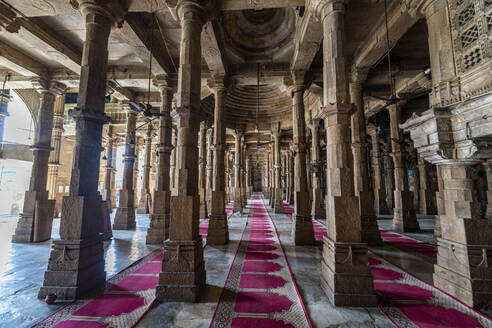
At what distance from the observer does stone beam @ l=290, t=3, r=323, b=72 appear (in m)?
5.15

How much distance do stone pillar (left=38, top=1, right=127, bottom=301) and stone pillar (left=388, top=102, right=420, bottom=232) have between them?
9923 millimetres

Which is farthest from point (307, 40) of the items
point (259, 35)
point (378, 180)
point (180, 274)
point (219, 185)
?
point (378, 180)

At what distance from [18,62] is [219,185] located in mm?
7422

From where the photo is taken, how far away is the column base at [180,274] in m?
3.40

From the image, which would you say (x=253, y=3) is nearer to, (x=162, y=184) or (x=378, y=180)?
(x=162, y=184)

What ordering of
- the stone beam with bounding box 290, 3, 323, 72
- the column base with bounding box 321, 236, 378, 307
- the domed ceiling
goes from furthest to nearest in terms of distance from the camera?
1. the domed ceiling
2. the stone beam with bounding box 290, 3, 323, 72
3. the column base with bounding box 321, 236, 378, 307

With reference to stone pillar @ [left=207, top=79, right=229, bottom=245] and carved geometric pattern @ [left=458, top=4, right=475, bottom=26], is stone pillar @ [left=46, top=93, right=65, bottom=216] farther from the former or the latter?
carved geometric pattern @ [left=458, top=4, right=475, bottom=26]

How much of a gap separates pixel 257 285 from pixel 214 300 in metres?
0.87

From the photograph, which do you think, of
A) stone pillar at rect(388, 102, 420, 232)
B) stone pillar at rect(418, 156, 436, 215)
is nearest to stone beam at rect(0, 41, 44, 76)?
stone pillar at rect(388, 102, 420, 232)

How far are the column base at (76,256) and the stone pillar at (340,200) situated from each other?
157 inches

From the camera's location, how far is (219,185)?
730 centimetres

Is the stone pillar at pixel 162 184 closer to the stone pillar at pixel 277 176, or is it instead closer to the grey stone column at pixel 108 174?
the grey stone column at pixel 108 174

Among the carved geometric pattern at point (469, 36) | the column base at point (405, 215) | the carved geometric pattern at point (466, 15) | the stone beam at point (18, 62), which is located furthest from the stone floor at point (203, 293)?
the stone beam at point (18, 62)

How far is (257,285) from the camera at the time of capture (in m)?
3.91
